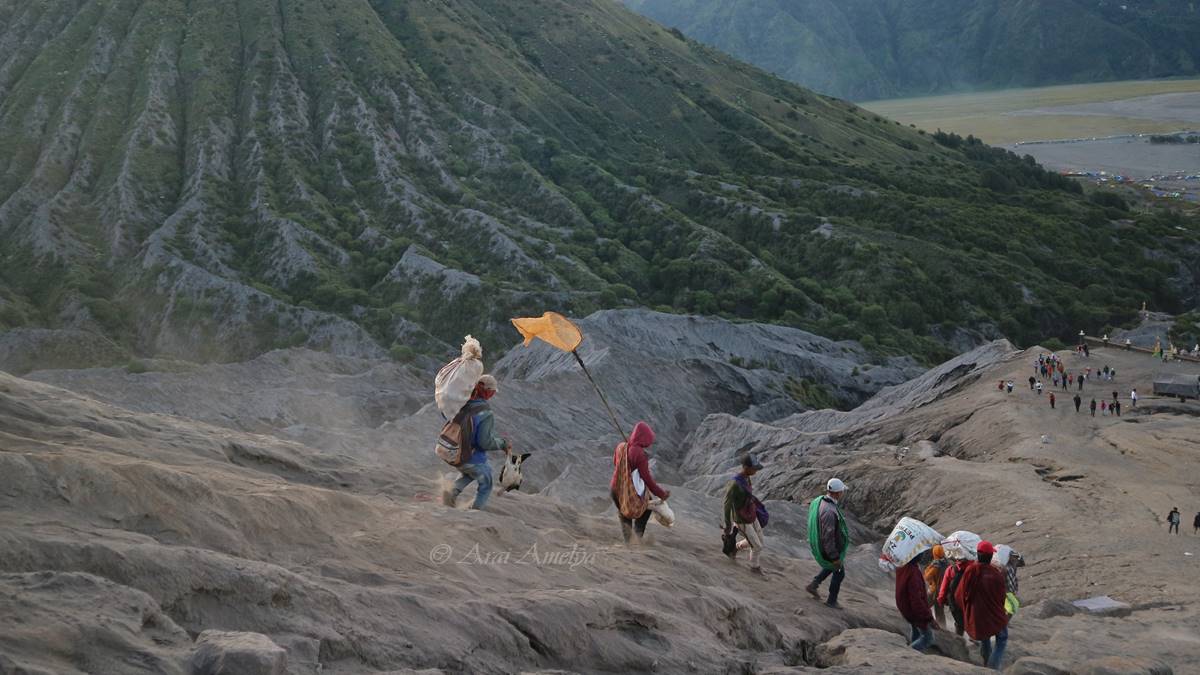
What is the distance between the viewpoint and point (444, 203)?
213ft

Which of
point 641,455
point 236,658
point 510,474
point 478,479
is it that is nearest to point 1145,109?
point 641,455

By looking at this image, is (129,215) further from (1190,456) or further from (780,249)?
(1190,456)

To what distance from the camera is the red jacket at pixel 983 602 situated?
404 inches

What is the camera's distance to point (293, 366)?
39750 mm

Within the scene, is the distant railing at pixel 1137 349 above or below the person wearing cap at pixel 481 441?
below

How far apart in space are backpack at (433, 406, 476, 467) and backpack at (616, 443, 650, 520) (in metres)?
1.62

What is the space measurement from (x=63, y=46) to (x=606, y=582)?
73.3 meters

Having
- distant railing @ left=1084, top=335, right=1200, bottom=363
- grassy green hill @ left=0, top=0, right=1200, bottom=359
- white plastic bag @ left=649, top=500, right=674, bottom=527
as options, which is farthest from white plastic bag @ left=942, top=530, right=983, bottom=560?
grassy green hill @ left=0, top=0, right=1200, bottom=359

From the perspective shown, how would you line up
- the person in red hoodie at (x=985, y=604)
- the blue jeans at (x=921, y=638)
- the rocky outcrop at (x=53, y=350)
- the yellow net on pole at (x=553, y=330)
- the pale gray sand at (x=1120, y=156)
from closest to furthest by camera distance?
the person in red hoodie at (x=985, y=604)
the blue jeans at (x=921, y=638)
the yellow net on pole at (x=553, y=330)
the rocky outcrop at (x=53, y=350)
the pale gray sand at (x=1120, y=156)

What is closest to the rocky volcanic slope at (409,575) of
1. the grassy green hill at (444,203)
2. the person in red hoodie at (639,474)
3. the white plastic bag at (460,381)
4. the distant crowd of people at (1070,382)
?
the person in red hoodie at (639,474)

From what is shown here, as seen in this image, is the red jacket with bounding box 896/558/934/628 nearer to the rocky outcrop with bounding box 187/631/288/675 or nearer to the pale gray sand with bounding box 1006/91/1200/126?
the rocky outcrop with bounding box 187/631/288/675

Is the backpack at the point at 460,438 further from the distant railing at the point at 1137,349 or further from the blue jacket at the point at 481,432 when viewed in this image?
the distant railing at the point at 1137,349

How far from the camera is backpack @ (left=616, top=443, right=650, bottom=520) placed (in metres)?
11.6

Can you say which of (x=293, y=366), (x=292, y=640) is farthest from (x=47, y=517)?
(x=293, y=366)
